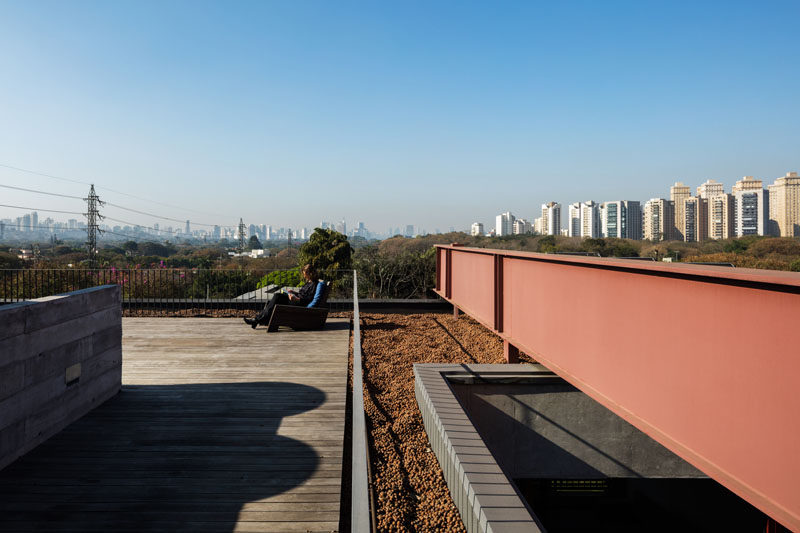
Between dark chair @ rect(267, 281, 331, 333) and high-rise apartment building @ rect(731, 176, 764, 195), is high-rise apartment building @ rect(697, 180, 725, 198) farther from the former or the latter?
dark chair @ rect(267, 281, 331, 333)

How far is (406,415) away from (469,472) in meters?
1.48

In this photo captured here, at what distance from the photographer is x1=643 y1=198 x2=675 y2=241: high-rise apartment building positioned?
67188 mm

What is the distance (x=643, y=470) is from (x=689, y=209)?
75.8 m

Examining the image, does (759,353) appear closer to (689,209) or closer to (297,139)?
(297,139)

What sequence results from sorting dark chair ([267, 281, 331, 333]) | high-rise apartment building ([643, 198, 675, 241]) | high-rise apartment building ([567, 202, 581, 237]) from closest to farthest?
dark chair ([267, 281, 331, 333]) < high-rise apartment building ([643, 198, 675, 241]) < high-rise apartment building ([567, 202, 581, 237])

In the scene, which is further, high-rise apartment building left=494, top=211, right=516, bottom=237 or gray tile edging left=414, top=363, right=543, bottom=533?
high-rise apartment building left=494, top=211, right=516, bottom=237

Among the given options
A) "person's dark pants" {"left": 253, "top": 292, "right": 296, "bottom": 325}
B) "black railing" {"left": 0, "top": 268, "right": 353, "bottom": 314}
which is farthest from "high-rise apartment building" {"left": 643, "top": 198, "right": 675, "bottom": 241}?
"person's dark pants" {"left": 253, "top": 292, "right": 296, "bottom": 325}

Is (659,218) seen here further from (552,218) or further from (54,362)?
(54,362)

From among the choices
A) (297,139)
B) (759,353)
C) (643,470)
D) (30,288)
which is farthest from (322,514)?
(297,139)

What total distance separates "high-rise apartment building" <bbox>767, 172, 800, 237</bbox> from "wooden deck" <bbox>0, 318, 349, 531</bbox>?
78.5m

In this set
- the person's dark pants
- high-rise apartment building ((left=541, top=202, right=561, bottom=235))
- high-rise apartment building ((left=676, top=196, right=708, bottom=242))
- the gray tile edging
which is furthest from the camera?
high-rise apartment building ((left=541, top=202, right=561, bottom=235))

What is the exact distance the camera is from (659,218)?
6794 cm

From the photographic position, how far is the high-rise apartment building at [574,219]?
82256 millimetres

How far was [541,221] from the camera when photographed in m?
93.1
